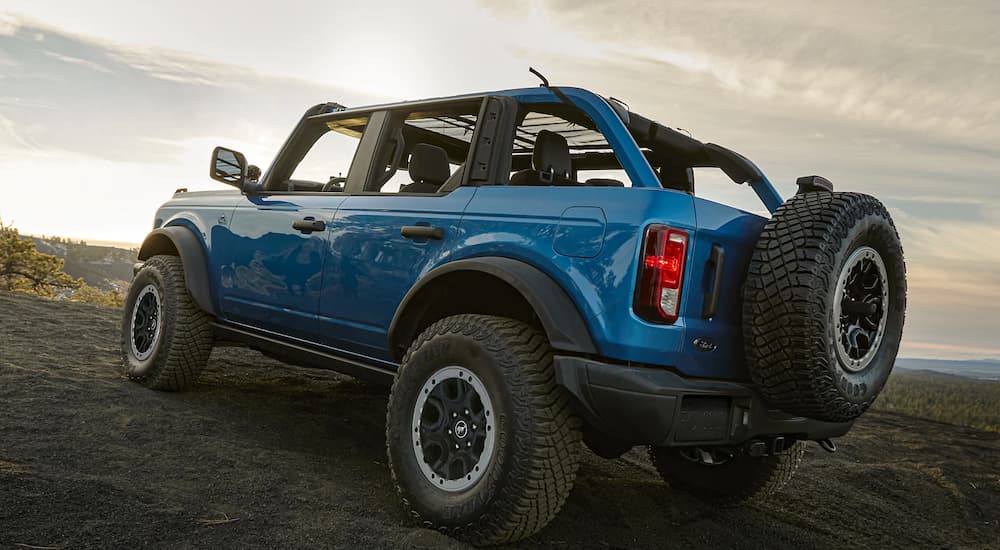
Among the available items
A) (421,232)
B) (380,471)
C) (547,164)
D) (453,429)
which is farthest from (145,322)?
(547,164)

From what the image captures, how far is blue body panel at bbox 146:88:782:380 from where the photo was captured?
278 centimetres

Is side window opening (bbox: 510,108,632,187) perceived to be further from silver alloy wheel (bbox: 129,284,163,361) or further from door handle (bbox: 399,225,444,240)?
silver alloy wheel (bbox: 129,284,163,361)

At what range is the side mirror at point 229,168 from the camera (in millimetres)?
5176

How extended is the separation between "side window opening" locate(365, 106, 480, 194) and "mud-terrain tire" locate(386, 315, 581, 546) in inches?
36.2

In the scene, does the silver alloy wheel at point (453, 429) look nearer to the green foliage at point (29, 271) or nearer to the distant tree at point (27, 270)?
the green foliage at point (29, 271)

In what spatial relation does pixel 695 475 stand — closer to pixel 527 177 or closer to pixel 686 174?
pixel 686 174

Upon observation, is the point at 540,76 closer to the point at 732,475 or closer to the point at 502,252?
the point at 502,252

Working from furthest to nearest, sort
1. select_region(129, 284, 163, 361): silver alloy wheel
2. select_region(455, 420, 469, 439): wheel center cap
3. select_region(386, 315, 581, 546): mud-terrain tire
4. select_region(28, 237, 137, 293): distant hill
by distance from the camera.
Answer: select_region(28, 237, 137, 293): distant hill, select_region(129, 284, 163, 361): silver alloy wheel, select_region(455, 420, 469, 439): wheel center cap, select_region(386, 315, 581, 546): mud-terrain tire

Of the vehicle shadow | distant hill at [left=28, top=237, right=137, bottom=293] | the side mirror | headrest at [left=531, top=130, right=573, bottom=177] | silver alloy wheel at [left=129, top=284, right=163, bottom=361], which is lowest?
distant hill at [left=28, top=237, right=137, bottom=293]

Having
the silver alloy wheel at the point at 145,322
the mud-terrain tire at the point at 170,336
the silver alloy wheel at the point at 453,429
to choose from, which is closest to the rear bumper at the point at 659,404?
the silver alloy wheel at the point at 453,429

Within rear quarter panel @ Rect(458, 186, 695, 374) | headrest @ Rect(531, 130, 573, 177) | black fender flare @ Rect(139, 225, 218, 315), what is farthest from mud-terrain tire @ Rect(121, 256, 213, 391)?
rear quarter panel @ Rect(458, 186, 695, 374)

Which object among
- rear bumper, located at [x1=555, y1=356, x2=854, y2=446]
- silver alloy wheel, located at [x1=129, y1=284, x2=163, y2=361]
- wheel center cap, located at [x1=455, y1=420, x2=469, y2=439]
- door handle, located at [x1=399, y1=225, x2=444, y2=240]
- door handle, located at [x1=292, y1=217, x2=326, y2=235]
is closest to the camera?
rear bumper, located at [x1=555, y1=356, x2=854, y2=446]

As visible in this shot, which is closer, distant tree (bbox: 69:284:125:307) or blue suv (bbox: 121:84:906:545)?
blue suv (bbox: 121:84:906:545)

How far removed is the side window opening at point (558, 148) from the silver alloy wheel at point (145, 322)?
2.82 meters
